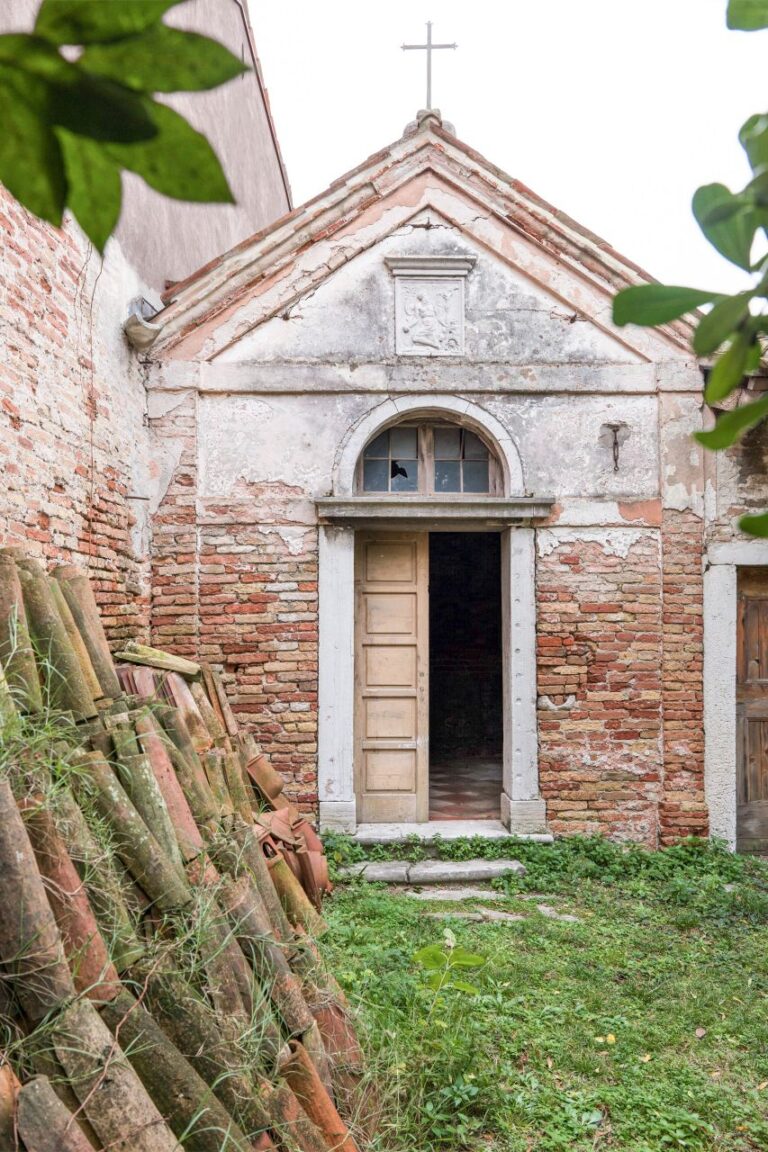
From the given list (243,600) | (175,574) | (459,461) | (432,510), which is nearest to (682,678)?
(432,510)

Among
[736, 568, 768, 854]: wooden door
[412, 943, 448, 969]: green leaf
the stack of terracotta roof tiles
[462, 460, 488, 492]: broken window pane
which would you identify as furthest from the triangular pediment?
[412, 943, 448, 969]: green leaf

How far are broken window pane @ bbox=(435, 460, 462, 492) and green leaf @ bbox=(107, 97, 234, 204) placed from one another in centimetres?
643

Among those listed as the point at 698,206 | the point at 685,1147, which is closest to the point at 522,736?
the point at 685,1147

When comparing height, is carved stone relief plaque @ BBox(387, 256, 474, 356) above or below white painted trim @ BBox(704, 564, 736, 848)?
above

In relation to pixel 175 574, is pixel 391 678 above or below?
below

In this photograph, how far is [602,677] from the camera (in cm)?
652

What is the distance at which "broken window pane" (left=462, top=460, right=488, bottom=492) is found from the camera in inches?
269

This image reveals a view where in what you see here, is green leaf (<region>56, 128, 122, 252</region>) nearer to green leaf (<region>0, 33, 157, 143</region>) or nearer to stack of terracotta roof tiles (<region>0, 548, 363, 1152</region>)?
green leaf (<region>0, 33, 157, 143</region>)

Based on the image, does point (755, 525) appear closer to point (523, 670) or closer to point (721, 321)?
point (721, 321)

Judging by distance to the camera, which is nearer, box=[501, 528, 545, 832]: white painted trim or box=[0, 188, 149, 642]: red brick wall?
box=[0, 188, 149, 642]: red brick wall

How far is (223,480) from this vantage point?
21.2 feet

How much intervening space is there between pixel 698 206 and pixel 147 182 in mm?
299

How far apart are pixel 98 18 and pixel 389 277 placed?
651 cm

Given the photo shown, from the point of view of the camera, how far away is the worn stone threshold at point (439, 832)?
6336 mm
